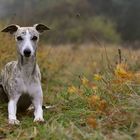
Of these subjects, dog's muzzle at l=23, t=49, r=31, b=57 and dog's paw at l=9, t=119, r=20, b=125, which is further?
dog's muzzle at l=23, t=49, r=31, b=57

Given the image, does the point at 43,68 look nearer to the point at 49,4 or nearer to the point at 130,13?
the point at 49,4

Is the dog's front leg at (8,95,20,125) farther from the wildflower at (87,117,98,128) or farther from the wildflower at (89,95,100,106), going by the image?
the wildflower at (87,117,98,128)

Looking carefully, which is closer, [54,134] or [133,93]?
[54,134]

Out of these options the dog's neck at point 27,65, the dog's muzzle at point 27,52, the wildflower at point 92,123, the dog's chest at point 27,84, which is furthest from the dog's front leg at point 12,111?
the wildflower at point 92,123

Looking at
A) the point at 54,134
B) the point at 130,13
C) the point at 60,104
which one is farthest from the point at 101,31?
the point at 54,134

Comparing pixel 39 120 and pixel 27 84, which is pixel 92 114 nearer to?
pixel 39 120

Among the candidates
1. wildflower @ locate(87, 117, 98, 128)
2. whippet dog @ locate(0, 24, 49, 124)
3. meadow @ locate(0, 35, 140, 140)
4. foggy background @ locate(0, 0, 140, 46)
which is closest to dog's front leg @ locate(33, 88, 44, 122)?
whippet dog @ locate(0, 24, 49, 124)

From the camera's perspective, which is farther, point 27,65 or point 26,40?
point 27,65

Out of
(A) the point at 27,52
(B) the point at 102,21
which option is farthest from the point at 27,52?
(B) the point at 102,21

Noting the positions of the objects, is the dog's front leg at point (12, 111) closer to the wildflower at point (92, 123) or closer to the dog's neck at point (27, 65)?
the dog's neck at point (27, 65)

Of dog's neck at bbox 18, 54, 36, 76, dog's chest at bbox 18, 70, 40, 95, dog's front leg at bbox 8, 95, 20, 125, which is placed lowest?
dog's front leg at bbox 8, 95, 20, 125

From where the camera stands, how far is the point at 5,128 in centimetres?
711

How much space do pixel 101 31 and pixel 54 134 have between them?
28283 mm

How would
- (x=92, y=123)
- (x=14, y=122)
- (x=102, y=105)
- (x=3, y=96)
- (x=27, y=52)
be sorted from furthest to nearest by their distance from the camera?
(x=3, y=96) < (x=27, y=52) < (x=14, y=122) < (x=102, y=105) < (x=92, y=123)
